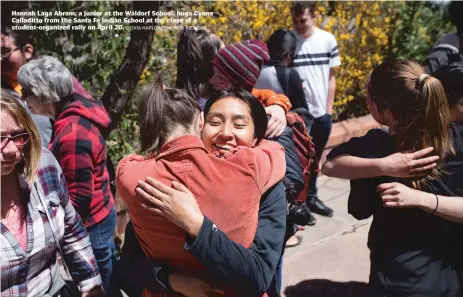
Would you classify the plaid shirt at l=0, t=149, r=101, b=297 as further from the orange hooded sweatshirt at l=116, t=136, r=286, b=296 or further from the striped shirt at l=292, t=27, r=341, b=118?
the striped shirt at l=292, t=27, r=341, b=118

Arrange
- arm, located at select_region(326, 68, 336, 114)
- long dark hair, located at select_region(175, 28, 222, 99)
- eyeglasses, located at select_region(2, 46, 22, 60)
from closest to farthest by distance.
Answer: long dark hair, located at select_region(175, 28, 222, 99), eyeglasses, located at select_region(2, 46, 22, 60), arm, located at select_region(326, 68, 336, 114)

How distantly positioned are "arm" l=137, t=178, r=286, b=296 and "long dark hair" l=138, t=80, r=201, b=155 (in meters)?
0.19

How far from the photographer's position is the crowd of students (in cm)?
145

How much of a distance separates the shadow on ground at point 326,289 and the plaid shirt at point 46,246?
1655 millimetres

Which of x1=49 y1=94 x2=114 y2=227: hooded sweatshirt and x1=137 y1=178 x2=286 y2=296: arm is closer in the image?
x1=137 y1=178 x2=286 y2=296: arm

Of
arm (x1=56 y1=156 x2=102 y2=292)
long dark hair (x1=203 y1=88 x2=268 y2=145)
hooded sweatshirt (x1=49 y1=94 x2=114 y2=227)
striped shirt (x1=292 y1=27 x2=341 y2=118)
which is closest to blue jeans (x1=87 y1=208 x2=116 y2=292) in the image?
hooded sweatshirt (x1=49 y1=94 x2=114 y2=227)

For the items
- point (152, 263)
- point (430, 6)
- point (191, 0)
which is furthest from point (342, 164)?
point (430, 6)

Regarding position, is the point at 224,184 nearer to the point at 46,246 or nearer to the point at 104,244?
the point at 46,246

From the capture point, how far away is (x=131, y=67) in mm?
4320

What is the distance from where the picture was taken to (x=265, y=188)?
1.53 metres

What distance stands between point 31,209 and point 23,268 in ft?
0.71

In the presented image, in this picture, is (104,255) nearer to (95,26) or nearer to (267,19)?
(95,26)

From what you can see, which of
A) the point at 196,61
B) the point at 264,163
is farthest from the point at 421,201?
the point at 196,61

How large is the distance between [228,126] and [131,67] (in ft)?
9.10
